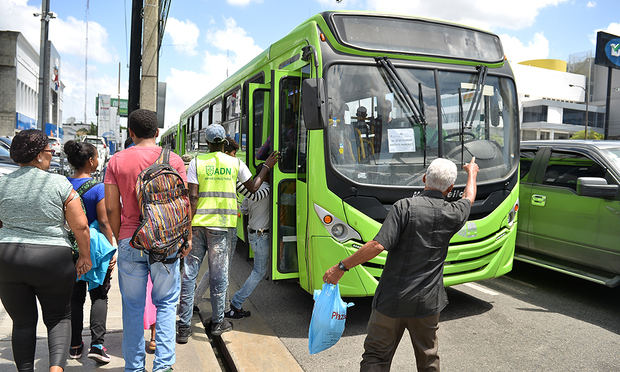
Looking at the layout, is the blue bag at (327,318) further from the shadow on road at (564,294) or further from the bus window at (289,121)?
the shadow on road at (564,294)

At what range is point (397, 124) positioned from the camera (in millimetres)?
5039

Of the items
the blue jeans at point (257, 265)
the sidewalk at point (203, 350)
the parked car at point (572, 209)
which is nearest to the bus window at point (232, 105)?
the blue jeans at point (257, 265)

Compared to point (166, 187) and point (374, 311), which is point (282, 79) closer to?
point (166, 187)

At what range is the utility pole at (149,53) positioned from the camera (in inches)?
352

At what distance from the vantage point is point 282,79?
5281 mm

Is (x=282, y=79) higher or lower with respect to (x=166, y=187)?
higher

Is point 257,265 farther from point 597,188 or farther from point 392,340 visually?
point 597,188

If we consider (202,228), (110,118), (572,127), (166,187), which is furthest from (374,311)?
(572,127)

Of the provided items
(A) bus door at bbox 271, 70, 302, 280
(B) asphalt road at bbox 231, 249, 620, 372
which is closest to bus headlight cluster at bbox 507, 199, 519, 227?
(B) asphalt road at bbox 231, 249, 620, 372

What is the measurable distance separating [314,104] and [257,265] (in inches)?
70.5

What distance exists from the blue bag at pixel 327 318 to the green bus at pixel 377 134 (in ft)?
4.89

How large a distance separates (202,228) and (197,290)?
0.88 m

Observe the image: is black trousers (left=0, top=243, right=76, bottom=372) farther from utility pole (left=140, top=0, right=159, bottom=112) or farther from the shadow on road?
utility pole (left=140, top=0, right=159, bottom=112)

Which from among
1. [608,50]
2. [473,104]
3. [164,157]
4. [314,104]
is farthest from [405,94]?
[608,50]
